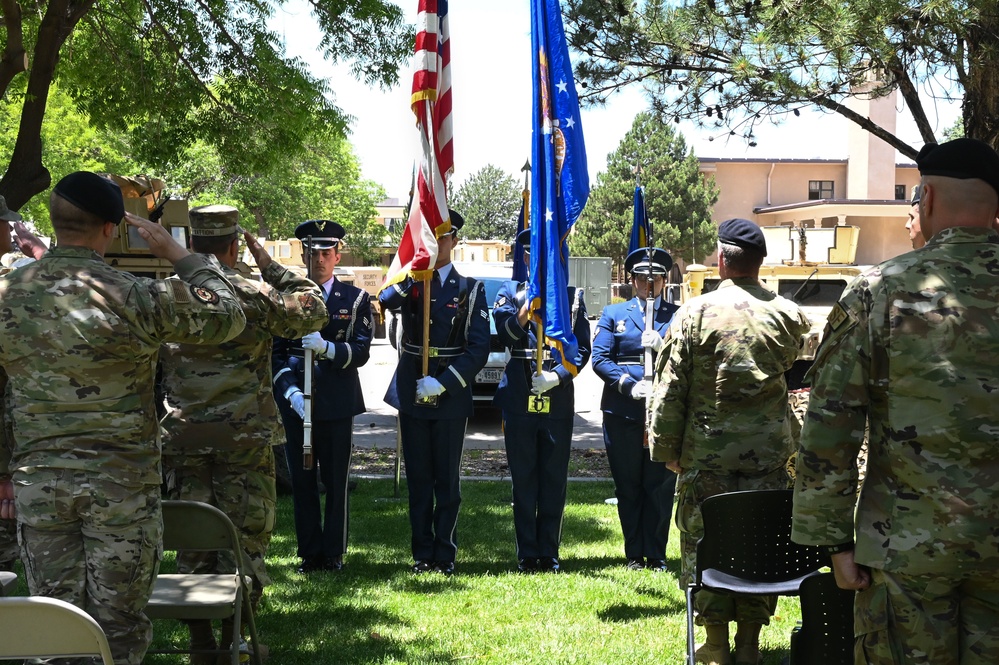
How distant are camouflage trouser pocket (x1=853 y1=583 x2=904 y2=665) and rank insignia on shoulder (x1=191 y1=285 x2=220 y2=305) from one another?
242 cm

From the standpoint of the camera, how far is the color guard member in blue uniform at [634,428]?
7.01 metres

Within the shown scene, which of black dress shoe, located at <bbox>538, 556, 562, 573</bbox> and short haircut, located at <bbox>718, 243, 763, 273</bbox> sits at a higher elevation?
short haircut, located at <bbox>718, 243, 763, 273</bbox>

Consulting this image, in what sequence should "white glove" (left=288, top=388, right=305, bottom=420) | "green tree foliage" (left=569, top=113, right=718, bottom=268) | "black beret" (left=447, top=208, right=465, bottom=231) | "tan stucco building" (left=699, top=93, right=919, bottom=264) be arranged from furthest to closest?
"green tree foliage" (left=569, top=113, right=718, bottom=268), "tan stucco building" (left=699, top=93, right=919, bottom=264), "black beret" (left=447, top=208, right=465, bottom=231), "white glove" (left=288, top=388, right=305, bottom=420)

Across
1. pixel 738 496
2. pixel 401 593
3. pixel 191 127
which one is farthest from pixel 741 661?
pixel 191 127

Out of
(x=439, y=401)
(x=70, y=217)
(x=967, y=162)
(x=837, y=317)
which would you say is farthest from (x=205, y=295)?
(x=439, y=401)

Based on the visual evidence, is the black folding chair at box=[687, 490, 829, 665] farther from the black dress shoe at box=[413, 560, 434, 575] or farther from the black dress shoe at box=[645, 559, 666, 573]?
the black dress shoe at box=[413, 560, 434, 575]

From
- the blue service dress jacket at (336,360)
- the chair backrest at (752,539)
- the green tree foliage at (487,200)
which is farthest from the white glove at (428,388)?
the green tree foliage at (487,200)

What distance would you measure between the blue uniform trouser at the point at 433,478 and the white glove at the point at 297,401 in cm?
67

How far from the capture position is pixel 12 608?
2748mm

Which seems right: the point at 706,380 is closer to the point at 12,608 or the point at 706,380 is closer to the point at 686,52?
the point at 12,608

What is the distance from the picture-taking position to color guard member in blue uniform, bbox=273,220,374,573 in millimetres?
6719

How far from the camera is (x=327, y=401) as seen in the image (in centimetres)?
675

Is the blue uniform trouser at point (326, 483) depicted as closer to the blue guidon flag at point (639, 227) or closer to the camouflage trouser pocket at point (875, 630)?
the blue guidon flag at point (639, 227)

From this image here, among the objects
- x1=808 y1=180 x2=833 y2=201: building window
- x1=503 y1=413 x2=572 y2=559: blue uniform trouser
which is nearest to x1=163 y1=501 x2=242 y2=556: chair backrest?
x1=503 y1=413 x2=572 y2=559: blue uniform trouser
